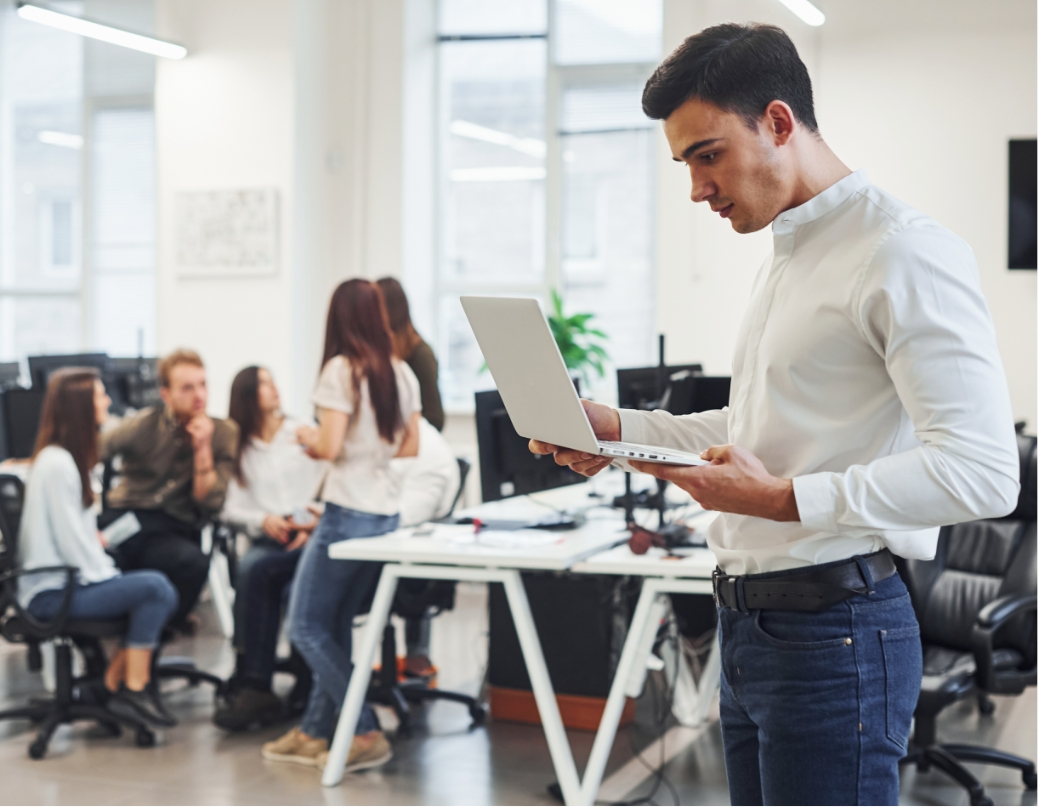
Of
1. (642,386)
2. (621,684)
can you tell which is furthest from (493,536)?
(642,386)

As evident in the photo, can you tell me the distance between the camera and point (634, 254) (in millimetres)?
6551

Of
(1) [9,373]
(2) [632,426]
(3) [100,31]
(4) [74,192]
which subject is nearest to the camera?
(2) [632,426]

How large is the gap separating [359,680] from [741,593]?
2114 millimetres

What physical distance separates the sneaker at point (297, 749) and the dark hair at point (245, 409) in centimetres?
108

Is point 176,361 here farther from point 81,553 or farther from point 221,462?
point 81,553

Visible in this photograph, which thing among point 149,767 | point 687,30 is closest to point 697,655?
point 149,767

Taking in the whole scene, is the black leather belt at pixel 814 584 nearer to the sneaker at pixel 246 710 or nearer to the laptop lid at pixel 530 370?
the laptop lid at pixel 530 370

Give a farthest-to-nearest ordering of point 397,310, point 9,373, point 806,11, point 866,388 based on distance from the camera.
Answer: point 9,373 → point 806,11 → point 397,310 → point 866,388

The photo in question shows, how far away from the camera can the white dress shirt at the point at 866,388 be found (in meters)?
1.11

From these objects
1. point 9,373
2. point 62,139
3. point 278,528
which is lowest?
point 278,528

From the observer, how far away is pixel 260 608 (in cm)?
389

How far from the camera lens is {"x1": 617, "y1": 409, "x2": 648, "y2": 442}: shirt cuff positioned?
4.82ft

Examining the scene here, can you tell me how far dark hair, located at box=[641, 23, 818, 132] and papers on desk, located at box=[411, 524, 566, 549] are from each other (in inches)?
79.3

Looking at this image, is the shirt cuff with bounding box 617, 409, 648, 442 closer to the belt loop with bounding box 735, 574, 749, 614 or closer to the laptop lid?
the laptop lid
